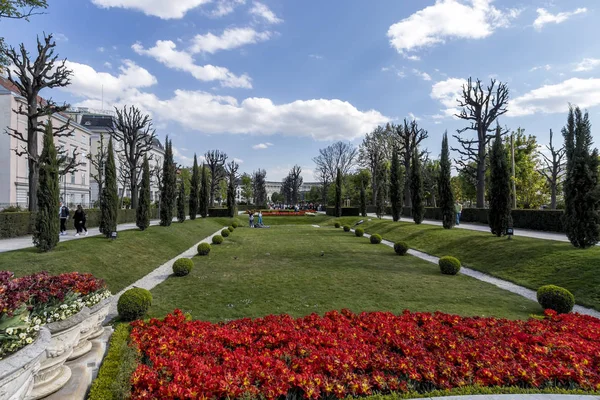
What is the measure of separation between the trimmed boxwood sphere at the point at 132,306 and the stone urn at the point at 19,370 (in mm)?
4360

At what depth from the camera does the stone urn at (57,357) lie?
3.55 meters

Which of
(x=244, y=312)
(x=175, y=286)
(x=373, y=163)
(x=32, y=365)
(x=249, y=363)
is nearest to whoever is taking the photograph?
(x=32, y=365)

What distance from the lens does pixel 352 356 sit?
168 inches

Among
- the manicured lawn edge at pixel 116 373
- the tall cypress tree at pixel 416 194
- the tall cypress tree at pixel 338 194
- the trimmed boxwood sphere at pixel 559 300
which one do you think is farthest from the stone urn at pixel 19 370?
the tall cypress tree at pixel 338 194

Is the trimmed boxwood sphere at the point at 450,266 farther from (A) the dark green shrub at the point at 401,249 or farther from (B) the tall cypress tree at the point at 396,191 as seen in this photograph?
(B) the tall cypress tree at the point at 396,191

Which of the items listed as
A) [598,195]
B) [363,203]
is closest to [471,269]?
[598,195]

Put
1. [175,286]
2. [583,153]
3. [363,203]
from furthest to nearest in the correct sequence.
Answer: [363,203] < [583,153] < [175,286]

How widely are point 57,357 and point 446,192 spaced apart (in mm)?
22765

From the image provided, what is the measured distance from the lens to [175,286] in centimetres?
1039

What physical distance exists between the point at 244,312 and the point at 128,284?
5.42 m

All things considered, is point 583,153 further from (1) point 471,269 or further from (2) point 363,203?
(2) point 363,203

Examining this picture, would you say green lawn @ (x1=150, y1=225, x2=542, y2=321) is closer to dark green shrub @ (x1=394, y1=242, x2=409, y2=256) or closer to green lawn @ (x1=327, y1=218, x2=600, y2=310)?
dark green shrub @ (x1=394, y1=242, x2=409, y2=256)

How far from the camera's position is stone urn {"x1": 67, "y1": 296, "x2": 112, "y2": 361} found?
462cm

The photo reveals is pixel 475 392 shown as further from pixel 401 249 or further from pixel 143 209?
pixel 143 209
